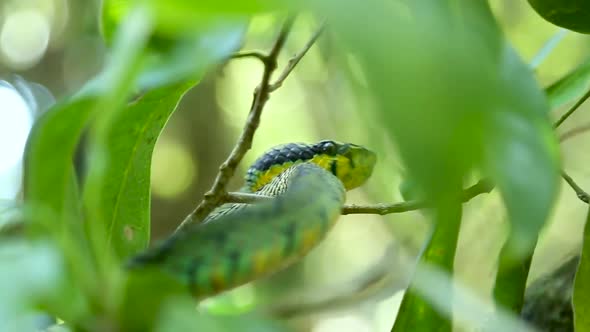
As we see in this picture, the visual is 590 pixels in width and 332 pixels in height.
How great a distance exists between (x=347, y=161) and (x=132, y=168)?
0.33 m

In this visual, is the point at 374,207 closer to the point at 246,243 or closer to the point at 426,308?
the point at 426,308

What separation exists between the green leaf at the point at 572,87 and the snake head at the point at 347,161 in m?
0.27

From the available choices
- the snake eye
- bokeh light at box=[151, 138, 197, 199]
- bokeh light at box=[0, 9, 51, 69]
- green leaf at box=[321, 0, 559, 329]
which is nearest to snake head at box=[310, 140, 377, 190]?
the snake eye

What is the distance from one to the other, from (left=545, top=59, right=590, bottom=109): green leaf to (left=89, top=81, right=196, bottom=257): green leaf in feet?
1.33

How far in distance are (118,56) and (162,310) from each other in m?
0.13

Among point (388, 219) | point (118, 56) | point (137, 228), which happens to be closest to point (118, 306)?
point (118, 56)

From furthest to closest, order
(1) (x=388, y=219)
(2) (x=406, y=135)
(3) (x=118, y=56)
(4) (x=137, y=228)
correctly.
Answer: (1) (x=388, y=219)
(4) (x=137, y=228)
(3) (x=118, y=56)
(2) (x=406, y=135)

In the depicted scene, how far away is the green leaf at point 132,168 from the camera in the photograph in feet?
2.60

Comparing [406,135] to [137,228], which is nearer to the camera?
[406,135]

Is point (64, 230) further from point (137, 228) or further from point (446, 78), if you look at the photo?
point (137, 228)

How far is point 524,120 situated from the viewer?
35 centimetres

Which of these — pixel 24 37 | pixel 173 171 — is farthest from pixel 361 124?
pixel 24 37

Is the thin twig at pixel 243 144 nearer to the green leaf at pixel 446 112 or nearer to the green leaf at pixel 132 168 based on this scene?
the green leaf at pixel 132 168

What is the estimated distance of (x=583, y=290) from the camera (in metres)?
0.83
